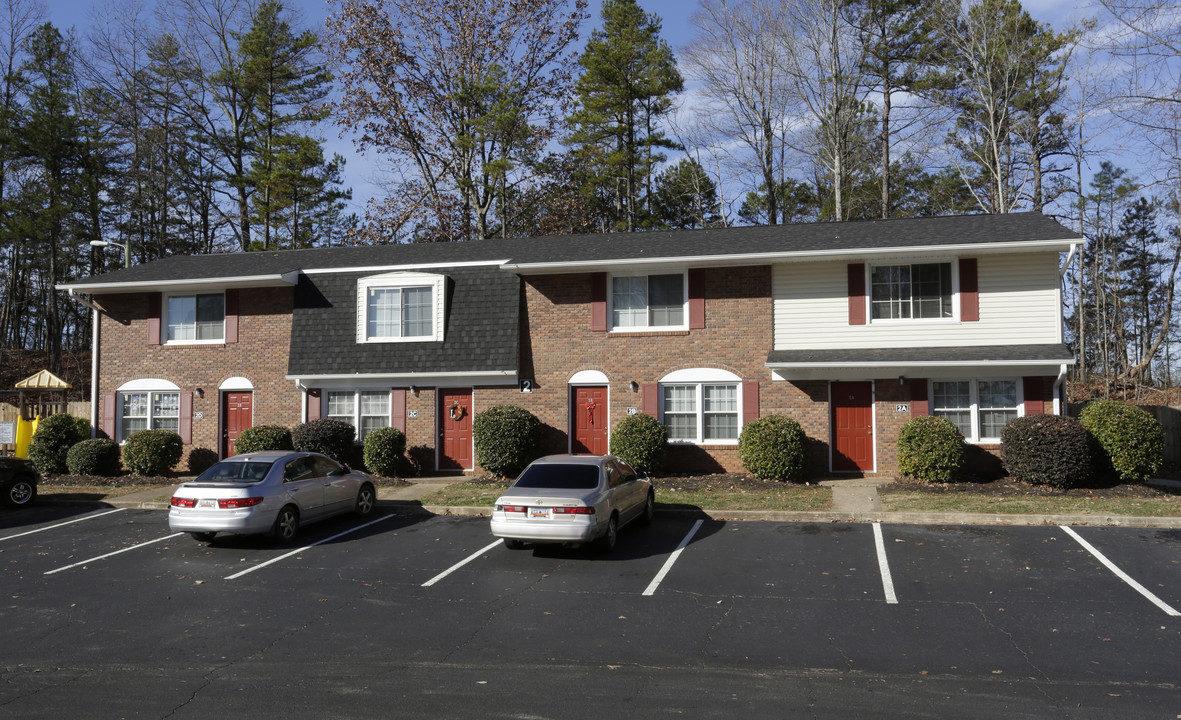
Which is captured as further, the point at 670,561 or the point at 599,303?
the point at 599,303

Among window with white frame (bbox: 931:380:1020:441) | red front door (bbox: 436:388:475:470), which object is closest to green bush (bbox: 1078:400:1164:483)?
window with white frame (bbox: 931:380:1020:441)

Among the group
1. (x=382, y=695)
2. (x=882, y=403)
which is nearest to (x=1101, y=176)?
(x=882, y=403)

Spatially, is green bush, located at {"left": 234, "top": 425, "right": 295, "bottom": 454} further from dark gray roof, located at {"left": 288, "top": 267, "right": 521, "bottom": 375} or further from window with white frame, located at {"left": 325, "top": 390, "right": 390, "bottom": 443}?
dark gray roof, located at {"left": 288, "top": 267, "right": 521, "bottom": 375}

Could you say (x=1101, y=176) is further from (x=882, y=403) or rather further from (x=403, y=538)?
(x=403, y=538)

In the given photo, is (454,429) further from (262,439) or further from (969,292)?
(969,292)

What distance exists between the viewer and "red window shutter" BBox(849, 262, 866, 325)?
18.0 metres

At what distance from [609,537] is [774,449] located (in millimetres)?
6445

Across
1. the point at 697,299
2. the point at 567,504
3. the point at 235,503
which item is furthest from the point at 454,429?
the point at 567,504

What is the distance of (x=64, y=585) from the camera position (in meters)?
10.3

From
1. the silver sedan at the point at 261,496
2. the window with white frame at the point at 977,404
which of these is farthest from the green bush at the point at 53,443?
the window with white frame at the point at 977,404

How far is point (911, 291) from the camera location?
58.9 ft

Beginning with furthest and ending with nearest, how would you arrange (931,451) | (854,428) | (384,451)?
(384,451), (854,428), (931,451)

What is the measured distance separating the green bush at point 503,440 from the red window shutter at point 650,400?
2.66m

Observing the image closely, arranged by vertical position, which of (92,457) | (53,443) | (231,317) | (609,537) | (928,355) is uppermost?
(231,317)
